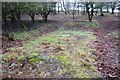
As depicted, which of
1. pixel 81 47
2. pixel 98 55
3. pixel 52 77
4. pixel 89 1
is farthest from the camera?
pixel 89 1

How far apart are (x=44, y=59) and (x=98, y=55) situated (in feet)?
8.02

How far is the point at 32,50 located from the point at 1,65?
72.9 inches

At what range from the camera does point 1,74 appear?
591 cm

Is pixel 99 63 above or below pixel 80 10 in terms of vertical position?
below

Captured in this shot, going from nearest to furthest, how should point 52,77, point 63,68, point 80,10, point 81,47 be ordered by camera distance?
point 52,77, point 63,68, point 81,47, point 80,10

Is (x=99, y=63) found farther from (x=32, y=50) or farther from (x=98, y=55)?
(x=32, y=50)

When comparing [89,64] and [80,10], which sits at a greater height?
[80,10]

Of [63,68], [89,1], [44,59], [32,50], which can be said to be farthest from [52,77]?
[89,1]

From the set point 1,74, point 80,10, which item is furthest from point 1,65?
point 80,10

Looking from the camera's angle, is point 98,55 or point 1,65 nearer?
point 1,65

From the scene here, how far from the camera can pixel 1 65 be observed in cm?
668

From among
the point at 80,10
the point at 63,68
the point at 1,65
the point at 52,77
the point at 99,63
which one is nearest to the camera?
the point at 52,77

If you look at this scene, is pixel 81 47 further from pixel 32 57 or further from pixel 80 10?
pixel 80 10

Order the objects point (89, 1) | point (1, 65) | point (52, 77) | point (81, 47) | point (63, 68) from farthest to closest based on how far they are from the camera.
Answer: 1. point (89, 1)
2. point (81, 47)
3. point (1, 65)
4. point (63, 68)
5. point (52, 77)
